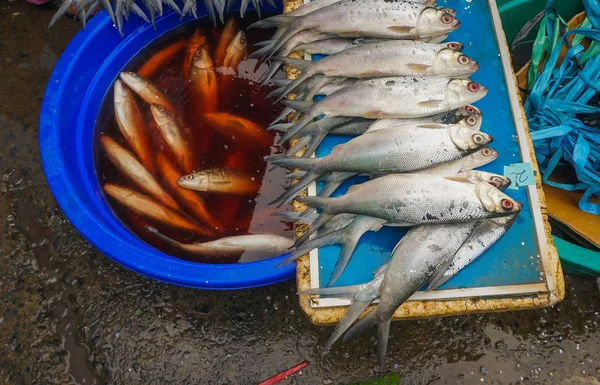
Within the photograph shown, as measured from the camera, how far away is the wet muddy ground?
249cm

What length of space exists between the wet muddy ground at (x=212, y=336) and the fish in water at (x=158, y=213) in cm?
40

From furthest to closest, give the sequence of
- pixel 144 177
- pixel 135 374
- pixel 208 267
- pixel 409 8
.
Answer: pixel 144 177, pixel 135 374, pixel 409 8, pixel 208 267

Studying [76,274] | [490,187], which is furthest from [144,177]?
[490,187]

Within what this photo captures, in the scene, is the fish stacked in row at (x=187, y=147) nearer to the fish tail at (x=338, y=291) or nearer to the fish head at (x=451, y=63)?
the fish tail at (x=338, y=291)

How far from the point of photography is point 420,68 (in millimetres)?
2174

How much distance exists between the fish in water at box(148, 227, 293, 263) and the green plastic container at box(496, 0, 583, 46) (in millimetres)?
2102

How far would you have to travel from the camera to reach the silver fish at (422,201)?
184cm

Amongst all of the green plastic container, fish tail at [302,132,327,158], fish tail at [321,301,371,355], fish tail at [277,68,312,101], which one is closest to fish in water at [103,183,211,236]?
fish tail at [302,132,327,158]

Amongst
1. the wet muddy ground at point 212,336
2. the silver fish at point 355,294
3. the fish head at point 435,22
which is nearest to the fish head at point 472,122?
the fish head at point 435,22

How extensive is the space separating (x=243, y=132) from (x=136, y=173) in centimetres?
68

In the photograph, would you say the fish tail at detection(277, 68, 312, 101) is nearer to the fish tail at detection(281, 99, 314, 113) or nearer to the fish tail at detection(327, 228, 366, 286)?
the fish tail at detection(281, 99, 314, 113)

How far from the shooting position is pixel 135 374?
2480 millimetres

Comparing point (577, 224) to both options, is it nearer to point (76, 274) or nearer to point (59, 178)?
point (59, 178)

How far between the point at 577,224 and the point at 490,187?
980 millimetres
